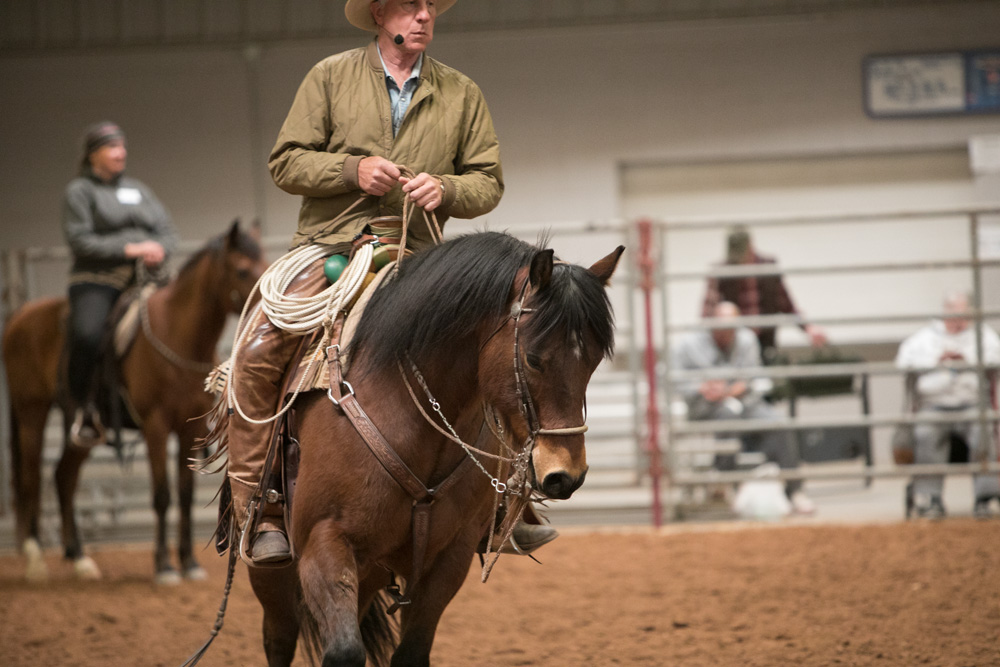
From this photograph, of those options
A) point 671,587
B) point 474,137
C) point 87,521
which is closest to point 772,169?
point 671,587

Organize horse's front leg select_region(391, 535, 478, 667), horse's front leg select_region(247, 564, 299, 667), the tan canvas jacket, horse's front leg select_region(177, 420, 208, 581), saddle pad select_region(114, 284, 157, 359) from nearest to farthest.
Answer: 1. horse's front leg select_region(391, 535, 478, 667)
2. the tan canvas jacket
3. horse's front leg select_region(247, 564, 299, 667)
4. horse's front leg select_region(177, 420, 208, 581)
5. saddle pad select_region(114, 284, 157, 359)

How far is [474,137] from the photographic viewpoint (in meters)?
3.00

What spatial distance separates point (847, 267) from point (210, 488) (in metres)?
4.77

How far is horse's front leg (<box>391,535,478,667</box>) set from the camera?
2.75m

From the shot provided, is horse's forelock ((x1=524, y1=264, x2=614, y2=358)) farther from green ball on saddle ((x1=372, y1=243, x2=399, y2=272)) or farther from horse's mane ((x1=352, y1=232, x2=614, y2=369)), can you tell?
green ball on saddle ((x1=372, y1=243, x2=399, y2=272))

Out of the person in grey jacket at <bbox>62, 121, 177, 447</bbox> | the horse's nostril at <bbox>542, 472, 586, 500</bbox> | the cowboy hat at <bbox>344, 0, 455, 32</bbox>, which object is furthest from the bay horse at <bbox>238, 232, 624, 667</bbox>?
the person in grey jacket at <bbox>62, 121, 177, 447</bbox>

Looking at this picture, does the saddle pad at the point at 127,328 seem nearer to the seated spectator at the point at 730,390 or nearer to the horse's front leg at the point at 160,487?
the horse's front leg at the point at 160,487

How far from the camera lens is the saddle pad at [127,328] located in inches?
231

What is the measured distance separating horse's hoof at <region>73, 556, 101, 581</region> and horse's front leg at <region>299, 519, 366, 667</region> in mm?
3960

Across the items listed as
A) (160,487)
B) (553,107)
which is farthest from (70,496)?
(553,107)

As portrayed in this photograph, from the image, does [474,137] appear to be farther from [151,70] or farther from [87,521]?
[151,70]

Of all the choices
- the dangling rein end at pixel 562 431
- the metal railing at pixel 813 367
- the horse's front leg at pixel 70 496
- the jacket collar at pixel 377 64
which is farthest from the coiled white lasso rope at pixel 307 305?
the metal railing at pixel 813 367

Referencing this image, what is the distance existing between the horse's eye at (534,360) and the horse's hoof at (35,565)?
467 cm

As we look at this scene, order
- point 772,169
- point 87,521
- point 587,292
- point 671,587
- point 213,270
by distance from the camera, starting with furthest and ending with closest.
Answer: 1. point 772,169
2. point 87,521
3. point 213,270
4. point 671,587
5. point 587,292
